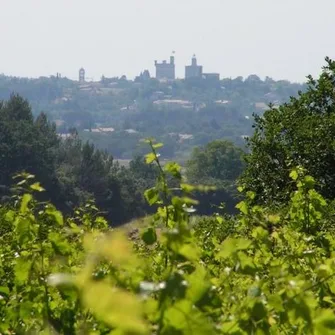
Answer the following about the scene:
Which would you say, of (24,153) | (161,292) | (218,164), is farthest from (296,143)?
(218,164)

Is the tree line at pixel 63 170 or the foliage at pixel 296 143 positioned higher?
the foliage at pixel 296 143

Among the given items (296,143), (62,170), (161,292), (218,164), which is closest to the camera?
(161,292)

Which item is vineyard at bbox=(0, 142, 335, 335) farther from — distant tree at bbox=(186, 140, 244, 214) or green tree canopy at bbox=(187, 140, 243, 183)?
green tree canopy at bbox=(187, 140, 243, 183)

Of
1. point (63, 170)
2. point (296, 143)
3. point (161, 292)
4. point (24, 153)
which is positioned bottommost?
point (63, 170)

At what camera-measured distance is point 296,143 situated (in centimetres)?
2297

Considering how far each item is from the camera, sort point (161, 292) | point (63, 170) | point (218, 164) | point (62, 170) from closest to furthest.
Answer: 1. point (161, 292)
2. point (62, 170)
3. point (63, 170)
4. point (218, 164)

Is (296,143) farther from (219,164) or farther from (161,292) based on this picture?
(219,164)

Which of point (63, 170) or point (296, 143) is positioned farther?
point (63, 170)

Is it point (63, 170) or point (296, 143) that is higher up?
point (296, 143)

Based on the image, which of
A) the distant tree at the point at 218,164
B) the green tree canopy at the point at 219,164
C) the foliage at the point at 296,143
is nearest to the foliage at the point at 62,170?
the distant tree at the point at 218,164

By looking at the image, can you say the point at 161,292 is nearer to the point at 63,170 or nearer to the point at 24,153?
the point at 24,153

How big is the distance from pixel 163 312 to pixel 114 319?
53cm

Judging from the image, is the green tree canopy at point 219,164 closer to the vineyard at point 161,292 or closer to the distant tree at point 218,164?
the distant tree at point 218,164

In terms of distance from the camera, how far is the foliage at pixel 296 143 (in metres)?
22.0
